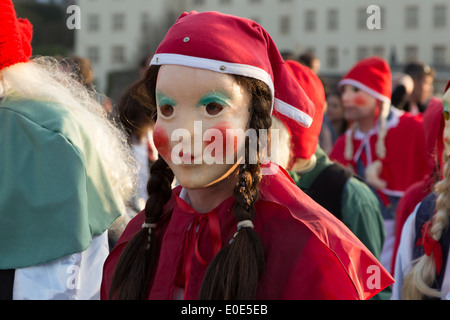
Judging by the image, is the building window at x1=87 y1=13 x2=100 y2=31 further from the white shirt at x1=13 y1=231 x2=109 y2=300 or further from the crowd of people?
the white shirt at x1=13 y1=231 x2=109 y2=300

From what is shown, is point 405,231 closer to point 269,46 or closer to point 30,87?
point 269,46

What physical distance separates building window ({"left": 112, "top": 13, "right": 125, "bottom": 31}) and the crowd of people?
5279 centimetres

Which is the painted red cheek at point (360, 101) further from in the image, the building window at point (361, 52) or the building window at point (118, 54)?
the building window at point (118, 54)

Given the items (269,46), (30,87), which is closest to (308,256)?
(269,46)

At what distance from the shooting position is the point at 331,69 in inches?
2082

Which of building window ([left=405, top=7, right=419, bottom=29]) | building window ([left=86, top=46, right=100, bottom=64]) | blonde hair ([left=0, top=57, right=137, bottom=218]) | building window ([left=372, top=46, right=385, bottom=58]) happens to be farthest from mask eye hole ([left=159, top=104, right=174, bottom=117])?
building window ([left=86, top=46, right=100, bottom=64])

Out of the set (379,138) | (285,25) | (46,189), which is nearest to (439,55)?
(285,25)

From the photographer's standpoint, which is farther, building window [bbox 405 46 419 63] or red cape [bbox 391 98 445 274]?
building window [bbox 405 46 419 63]

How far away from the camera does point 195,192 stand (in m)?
2.18

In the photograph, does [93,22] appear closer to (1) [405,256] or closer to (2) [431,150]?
(2) [431,150]

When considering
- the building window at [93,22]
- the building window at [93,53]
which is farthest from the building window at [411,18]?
the building window at [93,53]

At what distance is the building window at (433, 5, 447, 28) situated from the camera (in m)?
49.7

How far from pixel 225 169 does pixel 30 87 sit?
3.71ft

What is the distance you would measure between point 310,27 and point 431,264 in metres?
51.2
